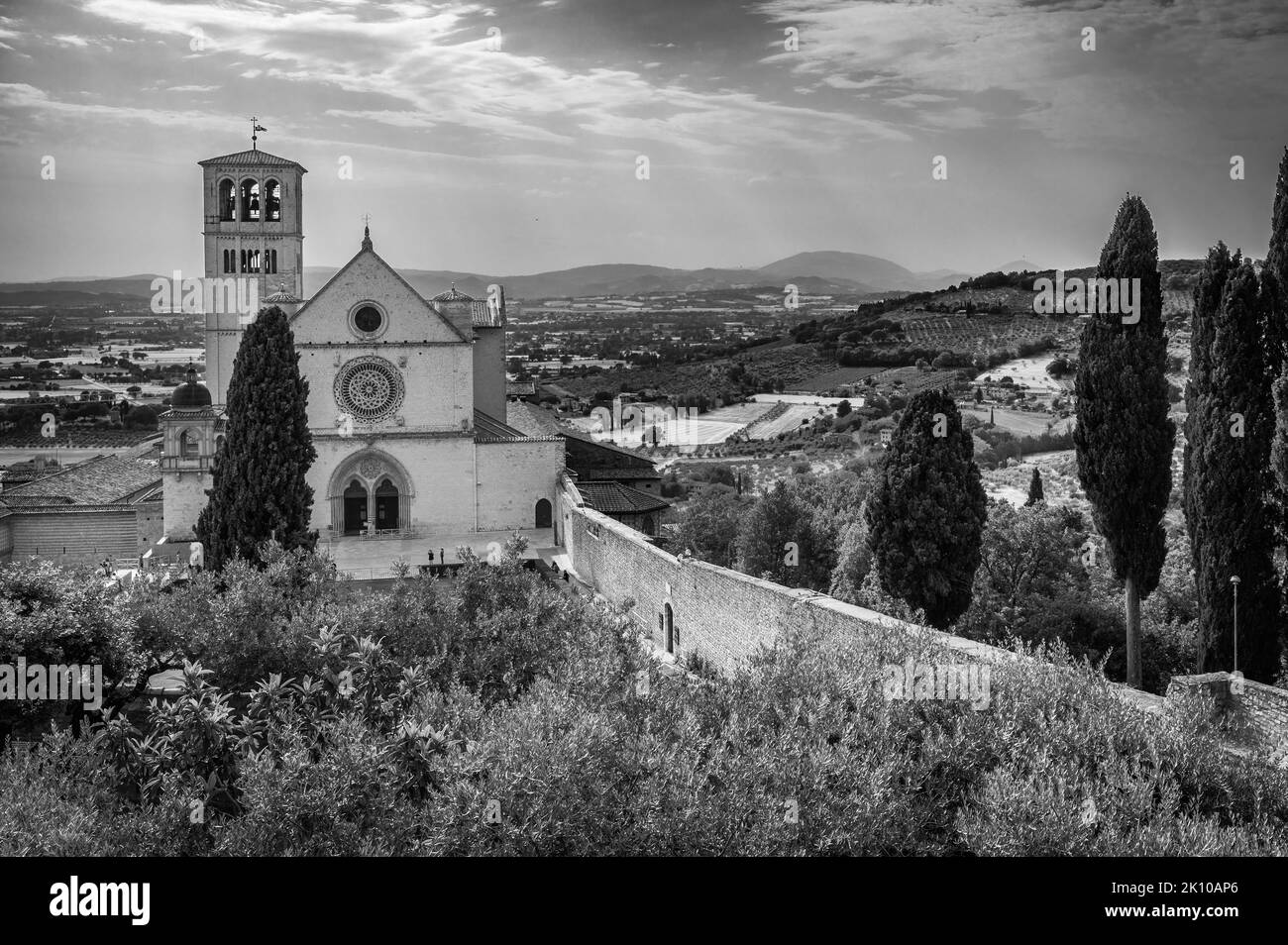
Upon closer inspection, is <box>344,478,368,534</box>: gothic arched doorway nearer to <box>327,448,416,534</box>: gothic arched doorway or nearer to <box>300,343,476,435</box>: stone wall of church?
<box>327,448,416,534</box>: gothic arched doorway

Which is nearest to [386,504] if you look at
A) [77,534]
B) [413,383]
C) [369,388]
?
[369,388]

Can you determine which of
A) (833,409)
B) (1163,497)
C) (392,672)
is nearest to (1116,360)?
(1163,497)

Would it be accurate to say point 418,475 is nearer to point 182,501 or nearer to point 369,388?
point 369,388

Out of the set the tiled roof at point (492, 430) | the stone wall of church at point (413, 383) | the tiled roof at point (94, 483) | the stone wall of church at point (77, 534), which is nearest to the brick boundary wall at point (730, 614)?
the tiled roof at point (492, 430)

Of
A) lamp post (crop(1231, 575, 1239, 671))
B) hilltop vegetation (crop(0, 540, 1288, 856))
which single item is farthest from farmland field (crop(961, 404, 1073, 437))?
hilltop vegetation (crop(0, 540, 1288, 856))

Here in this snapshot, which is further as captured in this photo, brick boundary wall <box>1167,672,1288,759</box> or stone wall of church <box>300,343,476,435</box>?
stone wall of church <box>300,343,476,435</box>
